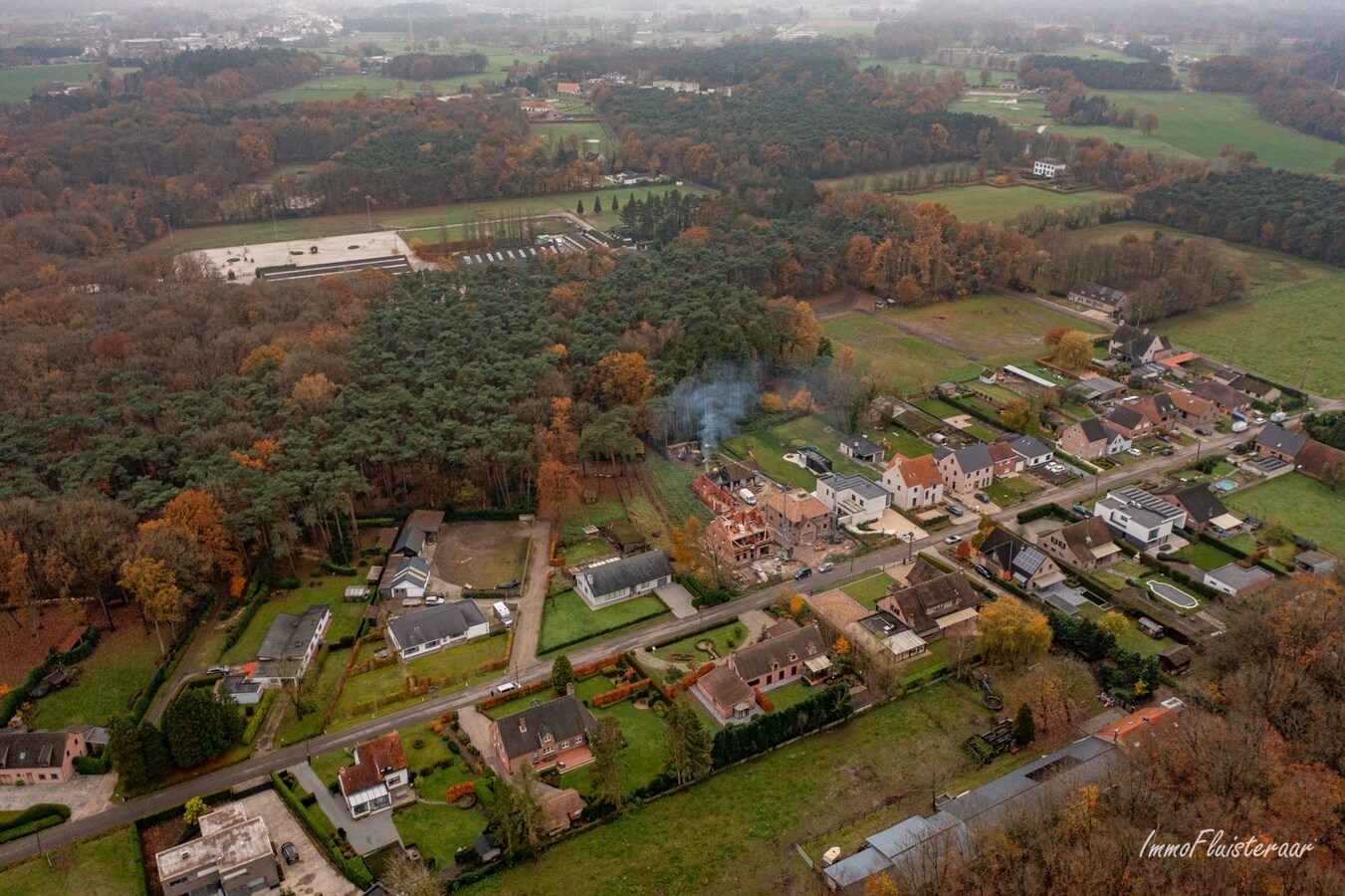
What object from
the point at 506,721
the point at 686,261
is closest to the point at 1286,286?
the point at 686,261

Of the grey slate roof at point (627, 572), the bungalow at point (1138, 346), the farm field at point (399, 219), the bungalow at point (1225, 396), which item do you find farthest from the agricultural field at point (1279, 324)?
the farm field at point (399, 219)

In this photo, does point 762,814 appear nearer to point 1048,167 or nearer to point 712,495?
point 712,495

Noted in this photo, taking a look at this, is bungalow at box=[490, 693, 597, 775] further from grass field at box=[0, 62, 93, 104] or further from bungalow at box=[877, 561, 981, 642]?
grass field at box=[0, 62, 93, 104]

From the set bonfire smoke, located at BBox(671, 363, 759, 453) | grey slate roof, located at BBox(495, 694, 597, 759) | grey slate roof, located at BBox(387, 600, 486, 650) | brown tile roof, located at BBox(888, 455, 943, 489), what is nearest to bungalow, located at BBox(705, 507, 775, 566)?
brown tile roof, located at BBox(888, 455, 943, 489)

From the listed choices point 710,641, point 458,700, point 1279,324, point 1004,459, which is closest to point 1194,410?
point 1004,459

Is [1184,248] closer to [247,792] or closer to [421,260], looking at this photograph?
[421,260]
